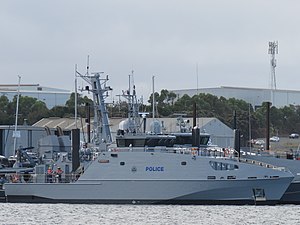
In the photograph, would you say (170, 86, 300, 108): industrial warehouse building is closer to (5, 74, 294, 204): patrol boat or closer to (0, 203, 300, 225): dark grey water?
(0, 203, 300, 225): dark grey water

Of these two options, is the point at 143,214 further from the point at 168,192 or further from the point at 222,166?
the point at 222,166

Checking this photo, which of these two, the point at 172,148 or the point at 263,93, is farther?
the point at 263,93

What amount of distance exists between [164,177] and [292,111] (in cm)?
7901

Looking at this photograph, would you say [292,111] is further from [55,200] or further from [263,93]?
[55,200]

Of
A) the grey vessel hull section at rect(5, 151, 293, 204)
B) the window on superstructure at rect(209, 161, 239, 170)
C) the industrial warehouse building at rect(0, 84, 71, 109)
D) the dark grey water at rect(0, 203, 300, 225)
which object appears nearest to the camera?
the dark grey water at rect(0, 203, 300, 225)

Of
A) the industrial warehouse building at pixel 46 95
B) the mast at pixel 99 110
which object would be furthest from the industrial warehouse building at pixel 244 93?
the mast at pixel 99 110

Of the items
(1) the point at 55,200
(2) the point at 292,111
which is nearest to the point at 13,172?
(1) the point at 55,200

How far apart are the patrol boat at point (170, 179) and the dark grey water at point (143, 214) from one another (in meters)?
0.85

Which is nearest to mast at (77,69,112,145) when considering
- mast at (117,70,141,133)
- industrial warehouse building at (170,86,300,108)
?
mast at (117,70,141,133)

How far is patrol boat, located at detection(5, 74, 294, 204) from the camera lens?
67.9 m

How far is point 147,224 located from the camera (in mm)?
56281

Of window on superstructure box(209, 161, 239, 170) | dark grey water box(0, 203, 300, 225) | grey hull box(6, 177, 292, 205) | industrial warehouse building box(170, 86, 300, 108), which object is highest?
industrial warehouse building box(170, 86, 300, 108)

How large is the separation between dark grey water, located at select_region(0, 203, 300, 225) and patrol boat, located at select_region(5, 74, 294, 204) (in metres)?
0.85

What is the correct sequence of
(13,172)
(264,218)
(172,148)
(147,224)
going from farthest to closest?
1. (13,172)
2. (172,148)
3. (264,218)
4. (147,224)
